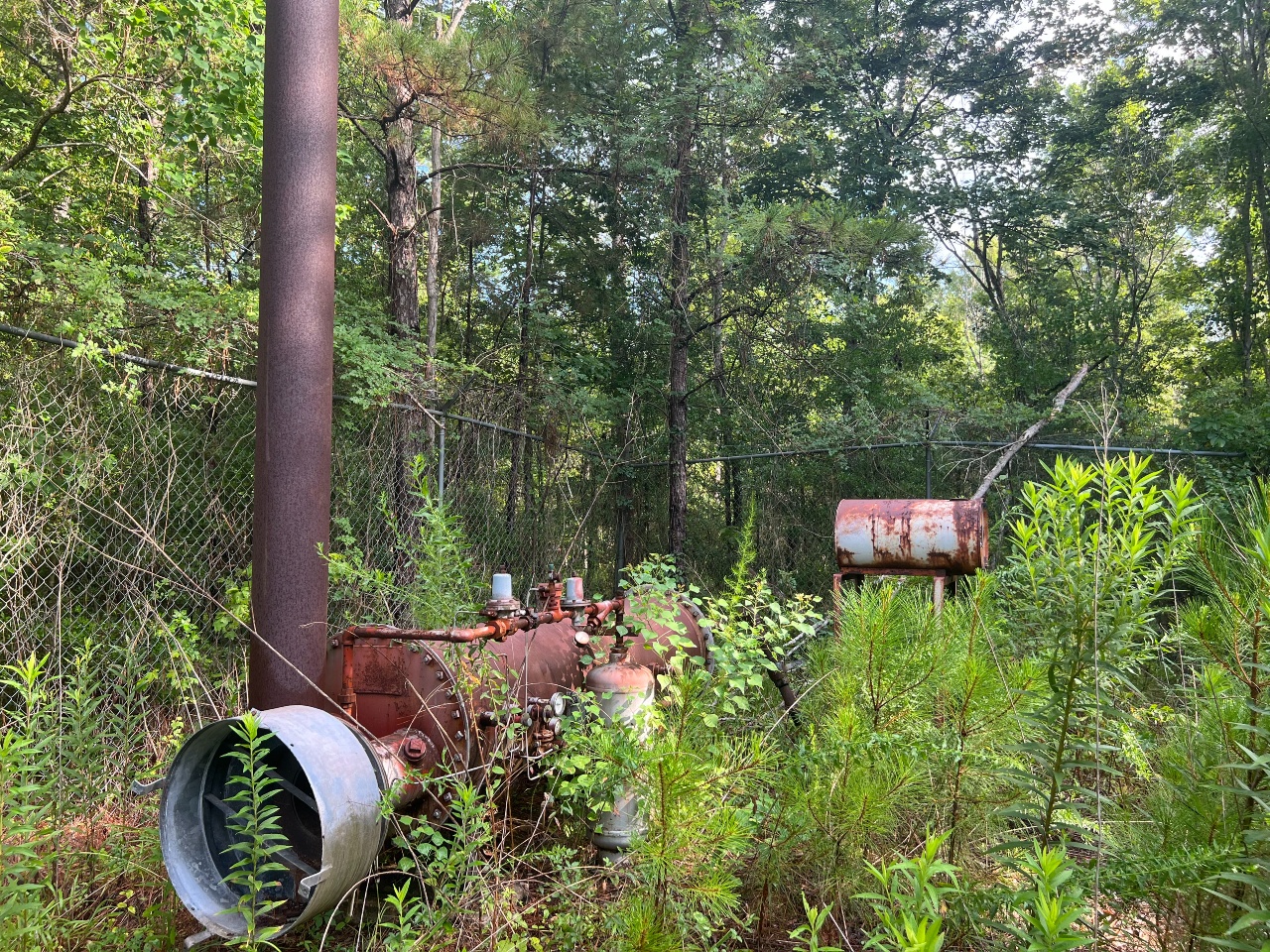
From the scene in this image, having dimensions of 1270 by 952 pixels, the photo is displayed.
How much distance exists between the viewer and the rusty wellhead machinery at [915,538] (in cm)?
491

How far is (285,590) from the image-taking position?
2.65 meters

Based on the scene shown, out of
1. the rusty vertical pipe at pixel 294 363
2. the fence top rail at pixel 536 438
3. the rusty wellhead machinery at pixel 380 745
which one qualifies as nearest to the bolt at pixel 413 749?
the rusty wellhead machinery at pixel 380 745

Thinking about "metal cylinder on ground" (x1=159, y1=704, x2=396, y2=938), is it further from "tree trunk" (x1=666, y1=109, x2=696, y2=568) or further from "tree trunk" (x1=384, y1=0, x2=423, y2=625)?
"tree trunk" (x1=666, y1=109, x2=696, y2=568)

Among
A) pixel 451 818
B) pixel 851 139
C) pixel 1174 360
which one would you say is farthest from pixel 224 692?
pixel 1174 360

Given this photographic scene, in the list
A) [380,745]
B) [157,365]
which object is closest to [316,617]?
[380,745]

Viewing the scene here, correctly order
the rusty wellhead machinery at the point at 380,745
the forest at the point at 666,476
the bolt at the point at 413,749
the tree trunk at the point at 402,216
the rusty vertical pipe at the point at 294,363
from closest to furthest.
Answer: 1. the forest at the point at 666,476
2. the rusty wellhead machinery at the point at 380,745
3. the bolt at the point at 413,749
4. the rusty vertical pipe at the point at 294,363
5. the tree trunk at the point at 402,216

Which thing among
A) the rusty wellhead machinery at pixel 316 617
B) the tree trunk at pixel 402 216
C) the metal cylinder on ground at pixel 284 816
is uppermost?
the tree trunk at pixel 402 216

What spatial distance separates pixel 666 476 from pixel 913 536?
4.99 metres

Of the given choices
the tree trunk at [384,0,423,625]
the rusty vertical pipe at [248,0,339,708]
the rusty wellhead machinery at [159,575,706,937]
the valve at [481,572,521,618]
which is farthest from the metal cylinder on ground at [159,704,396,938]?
the tree trunk at [384,0,423,625]

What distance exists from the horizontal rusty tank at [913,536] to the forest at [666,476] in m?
0.41

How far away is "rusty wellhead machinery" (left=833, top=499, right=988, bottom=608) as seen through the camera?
4.91 meters

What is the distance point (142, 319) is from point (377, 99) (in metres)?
2.99

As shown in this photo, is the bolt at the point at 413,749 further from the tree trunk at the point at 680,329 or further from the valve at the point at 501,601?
the tree trunk at the point at 680,329

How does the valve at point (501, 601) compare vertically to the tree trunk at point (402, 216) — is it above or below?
below
